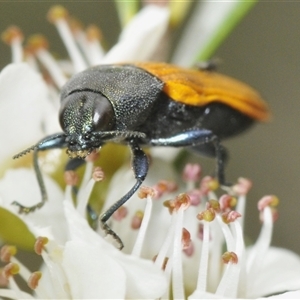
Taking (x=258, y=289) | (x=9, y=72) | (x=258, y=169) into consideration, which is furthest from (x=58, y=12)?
(x=258, y=169)

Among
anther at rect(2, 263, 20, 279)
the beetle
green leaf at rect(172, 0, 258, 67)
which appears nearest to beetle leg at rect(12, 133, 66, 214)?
the beetle

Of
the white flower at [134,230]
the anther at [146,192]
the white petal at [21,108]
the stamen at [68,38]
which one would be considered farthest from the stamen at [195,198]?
the stamen at [68,38]

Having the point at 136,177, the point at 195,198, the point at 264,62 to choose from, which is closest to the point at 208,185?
the point at 195,198

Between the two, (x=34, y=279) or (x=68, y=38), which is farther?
(x=68, y=38)

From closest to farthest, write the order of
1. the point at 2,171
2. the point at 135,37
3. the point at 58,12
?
the point at 2,171 → the point at 135,37 → the point at 58,12

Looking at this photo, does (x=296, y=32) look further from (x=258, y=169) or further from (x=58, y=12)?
(x=58, y=12)

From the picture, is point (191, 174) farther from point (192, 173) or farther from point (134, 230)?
point (134, 230)

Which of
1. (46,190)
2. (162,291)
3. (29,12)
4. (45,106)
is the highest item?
(29,12)
